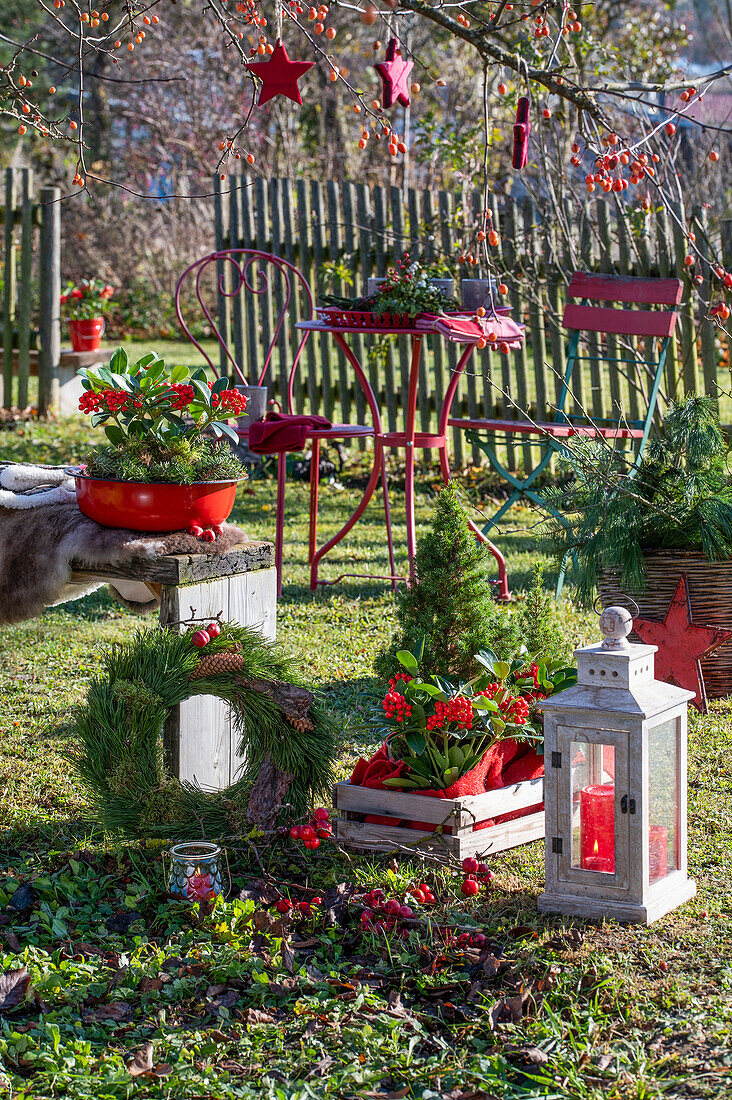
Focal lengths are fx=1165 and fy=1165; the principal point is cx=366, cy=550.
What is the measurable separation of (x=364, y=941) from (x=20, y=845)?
1.06 meters

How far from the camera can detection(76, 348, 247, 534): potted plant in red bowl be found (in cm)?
316

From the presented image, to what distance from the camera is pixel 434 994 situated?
2.36 m

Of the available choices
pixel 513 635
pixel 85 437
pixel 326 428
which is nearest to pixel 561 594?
pixel 326 428

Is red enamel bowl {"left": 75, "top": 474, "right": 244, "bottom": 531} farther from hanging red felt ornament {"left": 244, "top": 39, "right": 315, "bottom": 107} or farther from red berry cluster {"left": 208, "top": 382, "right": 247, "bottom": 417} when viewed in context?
hanging red felt ornament {"left": 244, "top": 39, "right": 315, "bottom": 107}

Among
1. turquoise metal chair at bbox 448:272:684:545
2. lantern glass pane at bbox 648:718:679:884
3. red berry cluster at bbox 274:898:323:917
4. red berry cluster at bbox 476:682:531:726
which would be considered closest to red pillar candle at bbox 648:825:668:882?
lantern glass pane at bbox 648:718:679:884

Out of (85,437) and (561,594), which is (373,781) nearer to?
(561,594)

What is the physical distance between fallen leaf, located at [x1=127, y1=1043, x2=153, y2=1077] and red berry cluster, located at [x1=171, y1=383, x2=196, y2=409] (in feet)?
5.57

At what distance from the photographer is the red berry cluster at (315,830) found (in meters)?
2.84

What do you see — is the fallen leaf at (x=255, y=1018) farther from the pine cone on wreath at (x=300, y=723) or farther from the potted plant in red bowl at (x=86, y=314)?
the potted plant in red bowl at (x=86, y=314)

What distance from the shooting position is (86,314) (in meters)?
9.11

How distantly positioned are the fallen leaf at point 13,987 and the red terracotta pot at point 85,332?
7.27 meters

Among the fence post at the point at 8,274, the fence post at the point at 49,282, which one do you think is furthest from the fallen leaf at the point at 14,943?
the fence post at the point at 8,274

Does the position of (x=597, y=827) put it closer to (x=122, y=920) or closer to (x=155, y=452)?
(x=122, y=920)

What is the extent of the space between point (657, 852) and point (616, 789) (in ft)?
0.70
